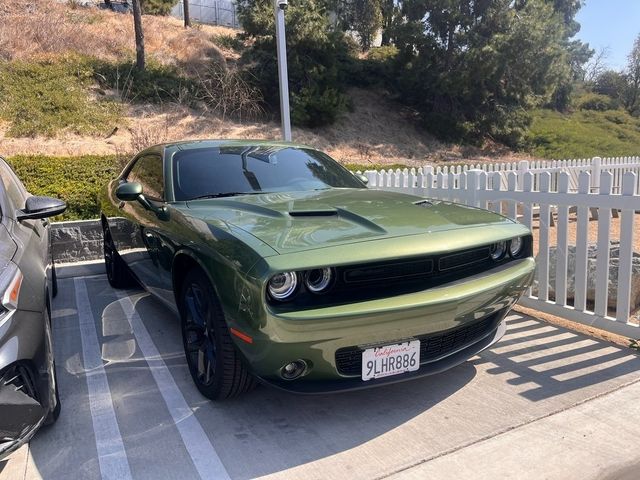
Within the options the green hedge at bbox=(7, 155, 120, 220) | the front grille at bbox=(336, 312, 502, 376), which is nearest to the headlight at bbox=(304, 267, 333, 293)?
the front grille at bbox=(336, 312, 502, 376)

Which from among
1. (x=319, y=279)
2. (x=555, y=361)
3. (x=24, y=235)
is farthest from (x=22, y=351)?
(x=555, y=361)

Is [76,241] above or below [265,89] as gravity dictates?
below

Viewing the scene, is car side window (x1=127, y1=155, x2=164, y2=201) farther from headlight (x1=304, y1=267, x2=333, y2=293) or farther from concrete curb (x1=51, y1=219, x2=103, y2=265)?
concrete curb (x1=51, y1=219, x2=103, y2=265)

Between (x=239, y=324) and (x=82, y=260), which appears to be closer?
(x=239, y=324)

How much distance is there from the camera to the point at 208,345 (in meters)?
3.02

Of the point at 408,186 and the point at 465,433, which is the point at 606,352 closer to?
the point at 465,433

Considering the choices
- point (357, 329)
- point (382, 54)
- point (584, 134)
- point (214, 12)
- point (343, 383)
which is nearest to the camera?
point (357, 329)

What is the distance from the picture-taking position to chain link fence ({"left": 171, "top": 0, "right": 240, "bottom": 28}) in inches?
1441

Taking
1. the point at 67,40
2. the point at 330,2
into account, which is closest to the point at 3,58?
the point at 67,40

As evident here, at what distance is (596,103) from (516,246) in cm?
4087

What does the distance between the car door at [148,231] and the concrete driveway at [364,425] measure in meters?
0.65

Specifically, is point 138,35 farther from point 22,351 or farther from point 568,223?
point 22,351

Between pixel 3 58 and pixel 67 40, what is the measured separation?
9.63ft

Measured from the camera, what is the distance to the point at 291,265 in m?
2.38
